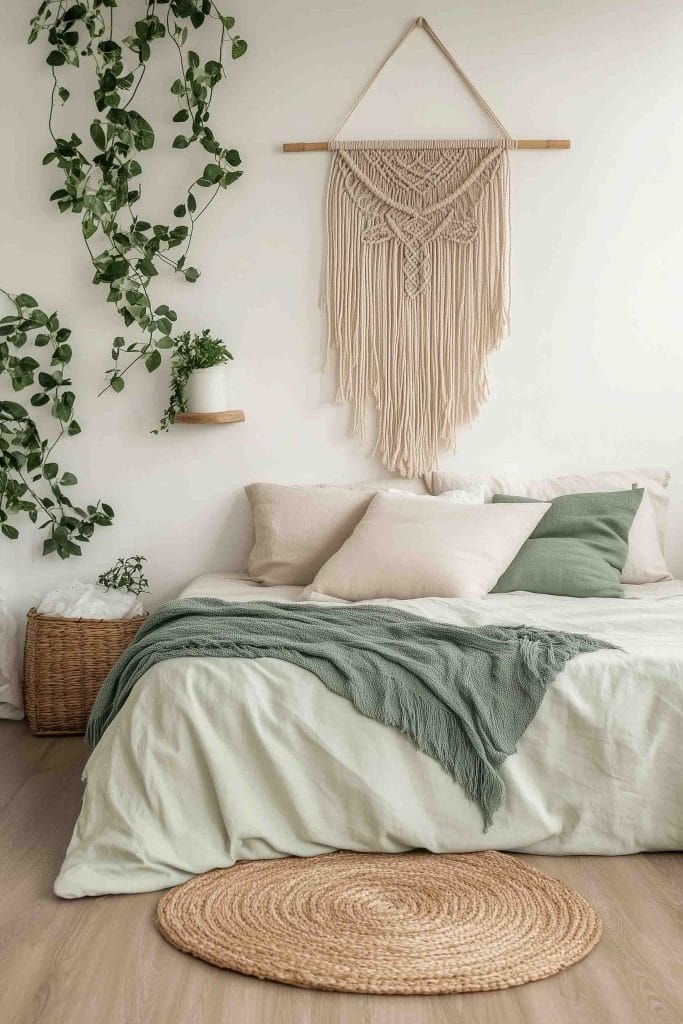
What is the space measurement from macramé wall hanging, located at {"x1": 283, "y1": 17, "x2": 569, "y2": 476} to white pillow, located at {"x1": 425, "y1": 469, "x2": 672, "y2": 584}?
0.16m

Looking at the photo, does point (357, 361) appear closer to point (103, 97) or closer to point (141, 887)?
point (103, 97)

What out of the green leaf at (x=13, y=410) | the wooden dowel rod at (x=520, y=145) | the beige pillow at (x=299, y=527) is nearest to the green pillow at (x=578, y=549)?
the beige pillow at (x=299, y=527)

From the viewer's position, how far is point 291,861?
2.33m

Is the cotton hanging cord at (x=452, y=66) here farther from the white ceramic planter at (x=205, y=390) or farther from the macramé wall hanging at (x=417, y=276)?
the white ceramic planter at (x=205, y=390)

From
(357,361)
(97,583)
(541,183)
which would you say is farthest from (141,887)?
(541,183)

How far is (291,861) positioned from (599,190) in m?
2.61

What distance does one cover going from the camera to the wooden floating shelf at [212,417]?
3.62m

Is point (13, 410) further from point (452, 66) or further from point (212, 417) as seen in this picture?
point (452, 66)

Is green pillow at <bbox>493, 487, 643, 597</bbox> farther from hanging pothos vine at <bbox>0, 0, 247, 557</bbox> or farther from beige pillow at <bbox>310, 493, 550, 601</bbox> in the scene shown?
hanging pothos vine at <bbox>0, 0, 247, 557</bbox>

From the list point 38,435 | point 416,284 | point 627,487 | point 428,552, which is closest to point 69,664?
point 38,435

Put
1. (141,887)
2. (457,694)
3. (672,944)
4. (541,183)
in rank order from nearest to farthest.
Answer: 1. (672,944)
2. (141,887)
3. (457,694)
4. (541,183)

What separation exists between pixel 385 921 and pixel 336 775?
354 millimetres

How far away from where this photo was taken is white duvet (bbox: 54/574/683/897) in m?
2.27

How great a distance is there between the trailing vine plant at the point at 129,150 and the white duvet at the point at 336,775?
1616 millimetres
